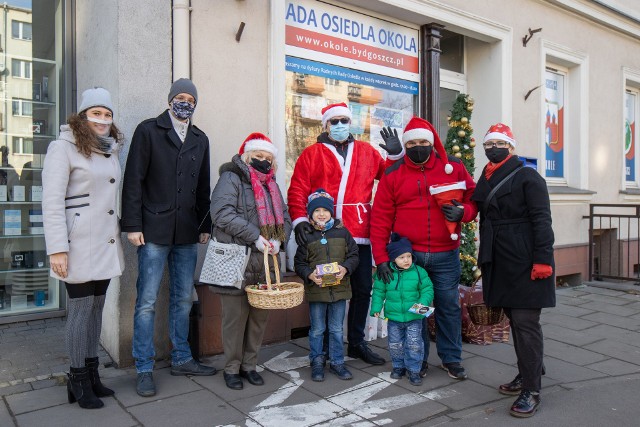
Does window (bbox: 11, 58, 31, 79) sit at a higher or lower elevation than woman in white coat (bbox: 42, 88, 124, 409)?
higher

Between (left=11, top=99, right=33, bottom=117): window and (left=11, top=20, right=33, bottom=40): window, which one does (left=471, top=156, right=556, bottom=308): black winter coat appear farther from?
(left=11, top=20, right=33, bottom=40): window

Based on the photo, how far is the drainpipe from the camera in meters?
4.53

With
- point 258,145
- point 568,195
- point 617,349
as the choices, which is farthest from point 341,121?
point 568,195

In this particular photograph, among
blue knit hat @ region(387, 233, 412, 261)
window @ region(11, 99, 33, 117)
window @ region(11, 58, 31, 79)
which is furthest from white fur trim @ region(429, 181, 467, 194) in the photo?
window @ region(11, 58, 31, 79)

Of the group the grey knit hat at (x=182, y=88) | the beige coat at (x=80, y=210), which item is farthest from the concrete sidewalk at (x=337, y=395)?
the grey knit hat at (x=182, y=88)

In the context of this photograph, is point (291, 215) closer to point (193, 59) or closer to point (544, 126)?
point (193, 59)

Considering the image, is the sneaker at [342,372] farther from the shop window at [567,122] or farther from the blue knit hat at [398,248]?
the shop window at [567,122]

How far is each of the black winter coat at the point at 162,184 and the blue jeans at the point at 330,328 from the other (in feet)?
3.52

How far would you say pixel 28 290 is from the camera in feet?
18.6

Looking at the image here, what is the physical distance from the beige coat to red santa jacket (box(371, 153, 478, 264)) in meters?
1.92

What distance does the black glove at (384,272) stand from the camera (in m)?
4.07

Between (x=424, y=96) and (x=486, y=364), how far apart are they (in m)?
3.58

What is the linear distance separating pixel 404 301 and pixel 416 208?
70 centimetres

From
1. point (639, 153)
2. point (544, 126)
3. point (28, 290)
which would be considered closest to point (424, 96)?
point (544, 126)
